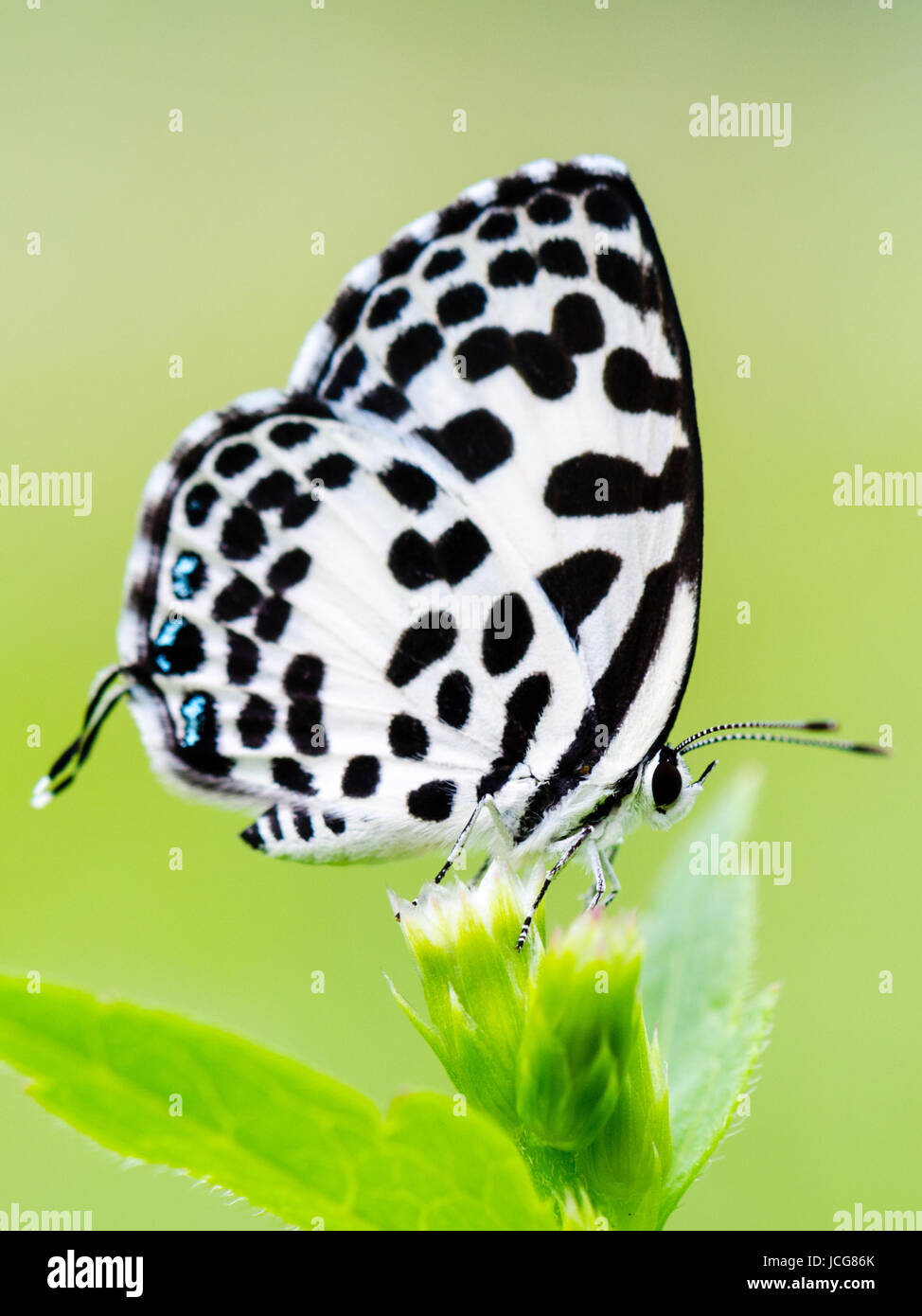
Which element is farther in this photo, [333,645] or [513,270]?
[333,645]

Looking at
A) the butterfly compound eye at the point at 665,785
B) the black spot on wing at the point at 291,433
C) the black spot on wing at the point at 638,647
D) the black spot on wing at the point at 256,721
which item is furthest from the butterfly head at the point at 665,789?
the black spot on wing at the point at 291,433

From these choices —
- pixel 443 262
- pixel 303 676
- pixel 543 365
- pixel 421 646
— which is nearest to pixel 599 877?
pixel 421 646

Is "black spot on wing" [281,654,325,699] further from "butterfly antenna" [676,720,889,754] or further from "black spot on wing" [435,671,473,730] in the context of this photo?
"butterfly antenna" [676,720,889,754]

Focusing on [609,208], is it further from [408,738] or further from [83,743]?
[83,743]

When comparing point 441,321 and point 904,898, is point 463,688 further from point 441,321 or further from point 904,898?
point 904,898

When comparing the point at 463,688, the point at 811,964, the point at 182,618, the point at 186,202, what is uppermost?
the point at 186,202
